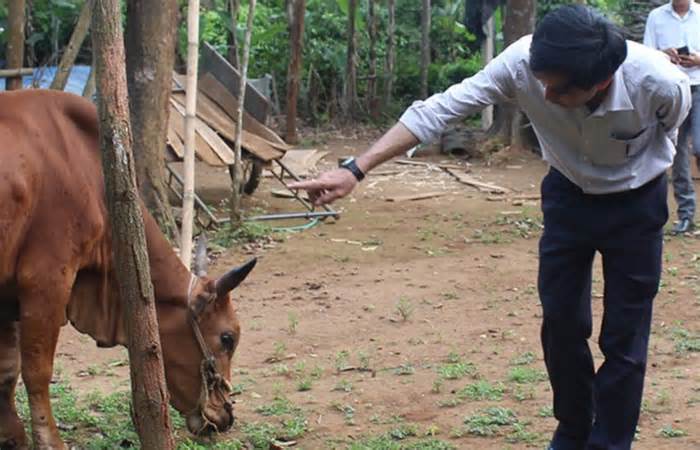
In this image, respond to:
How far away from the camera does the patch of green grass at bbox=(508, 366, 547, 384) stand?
6.25 metres

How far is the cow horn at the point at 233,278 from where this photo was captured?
5.16m

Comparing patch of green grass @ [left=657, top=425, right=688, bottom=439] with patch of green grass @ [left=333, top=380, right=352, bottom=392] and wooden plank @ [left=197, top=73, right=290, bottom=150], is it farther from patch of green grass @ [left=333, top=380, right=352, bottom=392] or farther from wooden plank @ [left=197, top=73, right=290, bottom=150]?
wooden plank @ [left=197, top=73, right=290, bottom=150]

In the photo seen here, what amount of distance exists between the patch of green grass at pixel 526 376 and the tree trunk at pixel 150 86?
3.71 m

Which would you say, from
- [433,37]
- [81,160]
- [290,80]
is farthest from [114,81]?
[433,37]

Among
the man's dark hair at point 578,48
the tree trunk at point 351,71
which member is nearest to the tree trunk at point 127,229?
the man's dark hair at point 578,48

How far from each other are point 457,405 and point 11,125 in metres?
2.51

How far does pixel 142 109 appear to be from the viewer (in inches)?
365

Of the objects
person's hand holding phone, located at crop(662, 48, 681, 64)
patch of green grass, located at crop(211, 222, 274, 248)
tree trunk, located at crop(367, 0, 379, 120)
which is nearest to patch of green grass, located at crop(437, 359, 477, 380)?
person's hand holding phone, located at crop(662, 48, 681, 64)

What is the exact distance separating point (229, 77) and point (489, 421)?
8154 mm

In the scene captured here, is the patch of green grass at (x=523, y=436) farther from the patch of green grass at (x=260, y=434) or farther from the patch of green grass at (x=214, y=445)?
the patch of green grass at (x=214, y=445)

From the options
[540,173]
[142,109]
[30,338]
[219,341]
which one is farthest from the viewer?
[540,173]

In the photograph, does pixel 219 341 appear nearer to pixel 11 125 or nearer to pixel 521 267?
pixel 11 125

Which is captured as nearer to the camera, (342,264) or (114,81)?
(114,81)

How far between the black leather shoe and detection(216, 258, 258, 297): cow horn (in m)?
6.04
